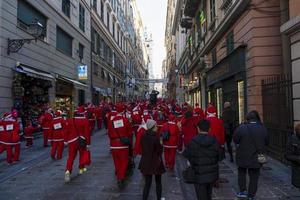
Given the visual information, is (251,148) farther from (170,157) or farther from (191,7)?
(191,7)

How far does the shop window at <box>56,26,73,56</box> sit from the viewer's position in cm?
2372

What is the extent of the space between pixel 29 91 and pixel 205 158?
1480cm

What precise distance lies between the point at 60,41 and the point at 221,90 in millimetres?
10791

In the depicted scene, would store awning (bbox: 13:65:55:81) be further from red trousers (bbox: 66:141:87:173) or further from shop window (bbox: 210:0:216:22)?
shop window (bbox: 210:0:216:22)

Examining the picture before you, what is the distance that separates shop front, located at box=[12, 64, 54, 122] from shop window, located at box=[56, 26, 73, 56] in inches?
158

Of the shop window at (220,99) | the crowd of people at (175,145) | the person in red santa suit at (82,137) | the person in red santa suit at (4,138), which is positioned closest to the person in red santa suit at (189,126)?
the crowd of people at (175,145)

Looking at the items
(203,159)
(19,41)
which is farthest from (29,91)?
(203,159)

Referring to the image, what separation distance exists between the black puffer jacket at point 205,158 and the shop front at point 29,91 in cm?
1275

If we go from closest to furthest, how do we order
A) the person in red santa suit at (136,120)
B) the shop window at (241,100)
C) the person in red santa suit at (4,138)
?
the person in red santa suit at (4,138) → the person in red santa suit at (136,120) → the shop window at (241,100)

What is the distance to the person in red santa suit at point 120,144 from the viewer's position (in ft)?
25.8

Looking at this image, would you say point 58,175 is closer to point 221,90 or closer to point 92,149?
point 92,149

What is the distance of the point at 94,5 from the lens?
35.9 meters

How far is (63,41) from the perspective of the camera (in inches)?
982

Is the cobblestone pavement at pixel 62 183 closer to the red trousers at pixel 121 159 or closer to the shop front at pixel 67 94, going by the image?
the red trousers at pixel 121 159
